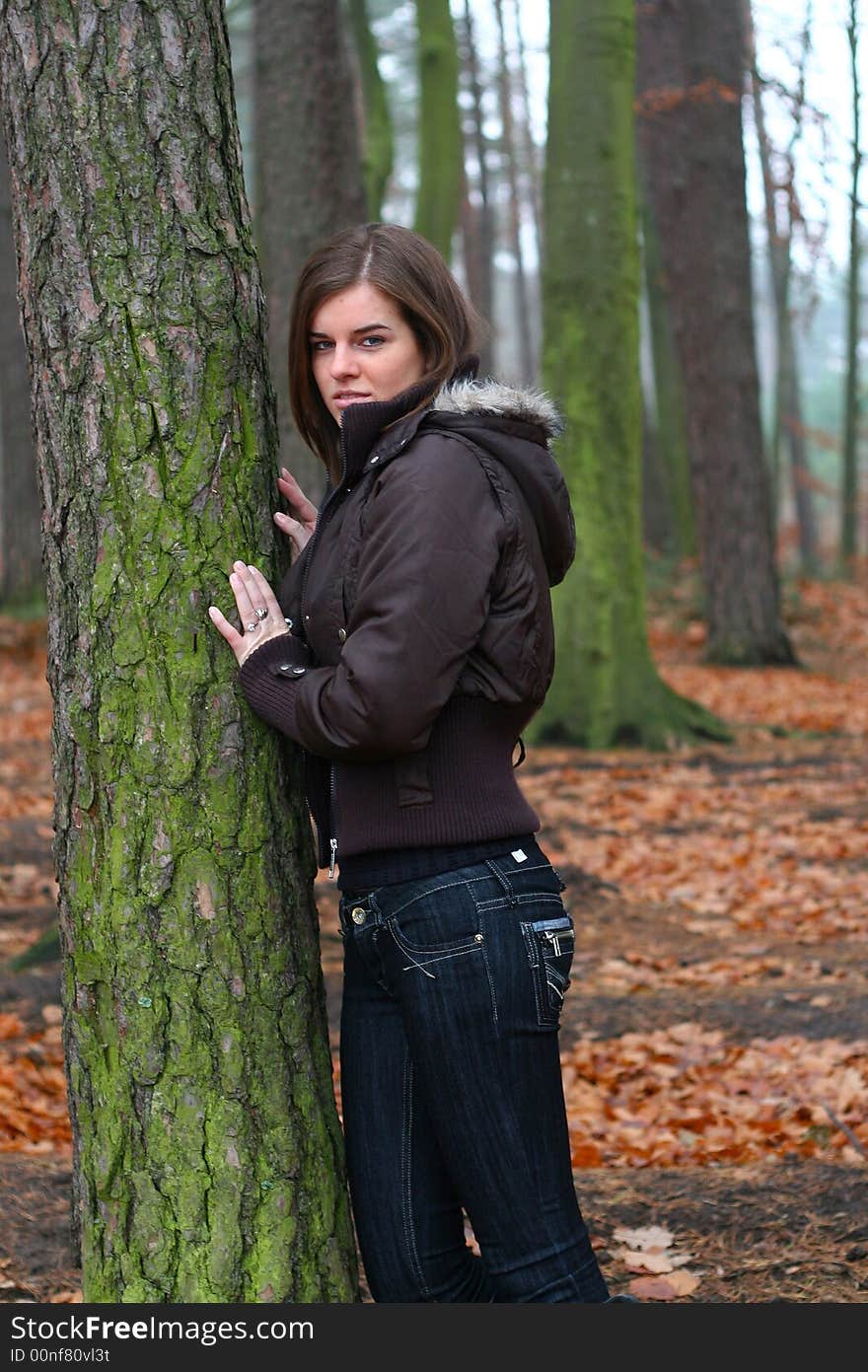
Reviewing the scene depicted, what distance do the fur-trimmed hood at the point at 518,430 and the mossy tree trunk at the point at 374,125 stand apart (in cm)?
1132

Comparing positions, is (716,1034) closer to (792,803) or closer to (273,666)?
(273,666)

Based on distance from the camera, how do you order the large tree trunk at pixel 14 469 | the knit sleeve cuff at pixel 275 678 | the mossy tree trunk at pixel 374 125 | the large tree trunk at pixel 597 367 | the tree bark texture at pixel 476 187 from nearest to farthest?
1. the knit sleeve cuff at pixel 275 678
2. the large tree trunk at pixel 597 367
3. the mossy tree trunk at pixel 374 125
4. the large tree trunk at pixel 14 469
5. the tree bark texture at pixel 476 187

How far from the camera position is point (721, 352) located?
14906mm

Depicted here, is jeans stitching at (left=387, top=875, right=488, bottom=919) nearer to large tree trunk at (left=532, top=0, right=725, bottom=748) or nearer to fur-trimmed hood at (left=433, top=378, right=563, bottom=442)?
fur-trimmed hood at (left=433, top=378, right=563, bottom=442)

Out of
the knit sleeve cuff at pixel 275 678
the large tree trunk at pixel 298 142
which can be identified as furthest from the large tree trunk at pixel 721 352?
the knit sleeve cuff at pixel 275 678

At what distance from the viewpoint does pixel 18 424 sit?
16.2m

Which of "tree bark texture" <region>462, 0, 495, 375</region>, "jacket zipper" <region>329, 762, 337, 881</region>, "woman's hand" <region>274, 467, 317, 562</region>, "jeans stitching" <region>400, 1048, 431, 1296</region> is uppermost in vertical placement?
"tree bark texture" <region>462, 0, 495, 375</region>

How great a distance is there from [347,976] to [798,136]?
19.7 meters

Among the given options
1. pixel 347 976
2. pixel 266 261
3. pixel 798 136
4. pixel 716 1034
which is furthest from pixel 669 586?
pixel 347 976

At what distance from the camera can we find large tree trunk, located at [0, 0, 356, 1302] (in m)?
2.79

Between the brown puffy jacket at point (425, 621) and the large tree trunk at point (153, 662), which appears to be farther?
the large tree trunk at point (153, 662)

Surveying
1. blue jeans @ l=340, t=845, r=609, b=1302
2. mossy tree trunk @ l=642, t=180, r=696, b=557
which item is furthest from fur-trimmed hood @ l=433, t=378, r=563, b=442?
mossy tree trunk @ l=642, t=180, r=696, b=557

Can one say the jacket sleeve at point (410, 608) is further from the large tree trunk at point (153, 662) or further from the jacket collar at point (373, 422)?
the large tree trunk at point (153, 662)

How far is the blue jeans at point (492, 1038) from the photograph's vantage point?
2588mm
